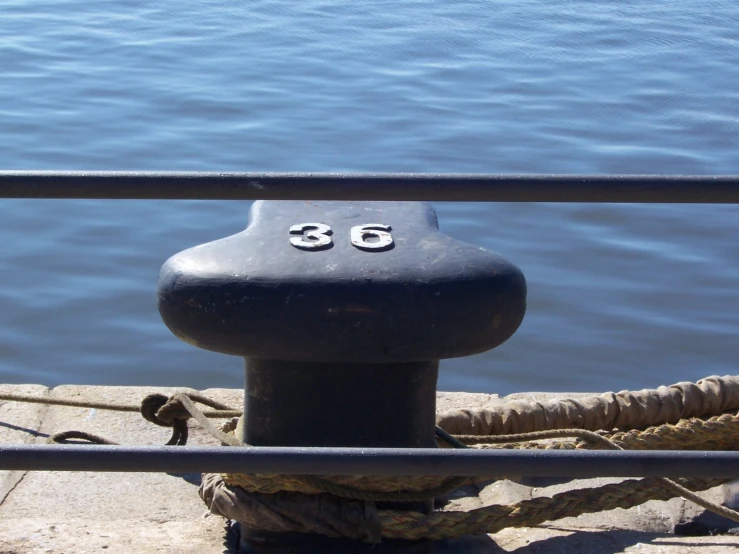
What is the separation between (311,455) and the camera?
162 centimetres

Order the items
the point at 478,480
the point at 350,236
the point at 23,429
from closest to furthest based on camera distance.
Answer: the point at 350,236 < the point at 478,480 < the point at 23,429

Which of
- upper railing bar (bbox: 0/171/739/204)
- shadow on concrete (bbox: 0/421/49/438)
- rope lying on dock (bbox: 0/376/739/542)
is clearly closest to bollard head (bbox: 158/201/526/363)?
rope lying on dock (bbox: 0/376/739/542)

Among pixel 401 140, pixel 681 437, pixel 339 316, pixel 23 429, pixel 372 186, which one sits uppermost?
pixel 372 186

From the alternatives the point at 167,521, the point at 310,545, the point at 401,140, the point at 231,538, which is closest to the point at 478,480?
the point at 310,545

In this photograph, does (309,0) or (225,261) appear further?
(309,0)

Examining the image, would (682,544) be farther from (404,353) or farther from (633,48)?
(633,48)

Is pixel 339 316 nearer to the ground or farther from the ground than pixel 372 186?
nearer to the ground

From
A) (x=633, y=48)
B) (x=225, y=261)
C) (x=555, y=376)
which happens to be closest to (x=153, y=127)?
(x=555, y=376)

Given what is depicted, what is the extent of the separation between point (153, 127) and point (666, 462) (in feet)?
25.1

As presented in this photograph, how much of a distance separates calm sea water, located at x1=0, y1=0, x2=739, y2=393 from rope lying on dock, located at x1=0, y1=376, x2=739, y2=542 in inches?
88.4

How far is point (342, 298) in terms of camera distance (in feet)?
7.74

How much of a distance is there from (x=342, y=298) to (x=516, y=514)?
26.9 inches

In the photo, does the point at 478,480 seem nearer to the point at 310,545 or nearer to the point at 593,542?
the point at 593,542

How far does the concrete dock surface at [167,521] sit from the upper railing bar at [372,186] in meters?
1.13
